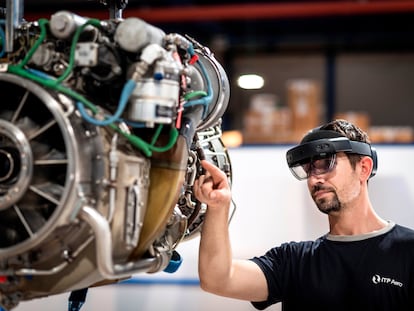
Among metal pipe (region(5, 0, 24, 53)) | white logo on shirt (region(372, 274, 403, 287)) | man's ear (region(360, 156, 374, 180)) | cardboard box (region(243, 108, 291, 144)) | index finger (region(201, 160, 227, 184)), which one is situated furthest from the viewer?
cardboard box (region(243, 108, 291, 144))

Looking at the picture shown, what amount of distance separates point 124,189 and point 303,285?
0.98 metres

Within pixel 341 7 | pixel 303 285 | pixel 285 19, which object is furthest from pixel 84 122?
pixel 285 19

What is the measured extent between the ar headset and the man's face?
0.04m

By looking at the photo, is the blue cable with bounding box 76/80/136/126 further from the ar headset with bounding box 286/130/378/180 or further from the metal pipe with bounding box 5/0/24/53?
the ar headset with bounding box 286/130/378/180

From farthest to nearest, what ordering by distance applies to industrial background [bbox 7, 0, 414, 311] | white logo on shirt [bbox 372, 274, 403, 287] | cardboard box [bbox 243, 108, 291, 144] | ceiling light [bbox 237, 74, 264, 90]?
ceiling light [bbox 237, 74, 264, 90]
cardboard box [bbox 243, 108, 291, 144]
industrial background [bbox 7, 0, 414, 311]
white logo on shirt [bbox 372, 274, 403, 287]

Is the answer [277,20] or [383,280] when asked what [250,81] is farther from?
[383,280]

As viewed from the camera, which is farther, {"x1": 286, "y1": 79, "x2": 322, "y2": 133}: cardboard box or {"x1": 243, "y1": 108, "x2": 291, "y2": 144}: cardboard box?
{"x1": 286, "y1": 79, "x2": 322, "y2": 133}: cardboard box

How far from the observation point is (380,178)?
10.4 feet

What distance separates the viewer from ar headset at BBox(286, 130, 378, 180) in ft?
7.20

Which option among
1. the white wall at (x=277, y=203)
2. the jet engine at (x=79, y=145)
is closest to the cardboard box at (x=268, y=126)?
the white wall at (x=277, y=203)

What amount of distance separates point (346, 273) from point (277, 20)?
4541mm

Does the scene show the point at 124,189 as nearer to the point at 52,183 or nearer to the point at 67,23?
the point at 52,183

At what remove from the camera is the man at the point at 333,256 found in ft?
7.17

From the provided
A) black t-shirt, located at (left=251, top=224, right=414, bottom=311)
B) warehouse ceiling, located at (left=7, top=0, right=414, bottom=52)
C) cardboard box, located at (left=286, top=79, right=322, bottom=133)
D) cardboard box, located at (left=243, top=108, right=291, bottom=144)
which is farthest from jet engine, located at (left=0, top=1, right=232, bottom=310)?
cardboard box, located at (left=286, top=79, right=322, bottom=133)
